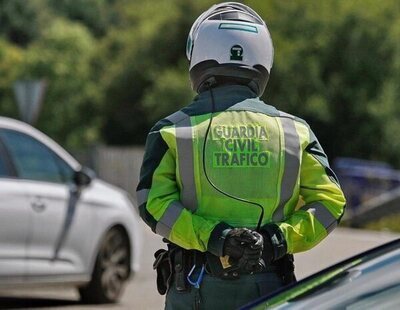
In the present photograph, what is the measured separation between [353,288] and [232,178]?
0.62 m

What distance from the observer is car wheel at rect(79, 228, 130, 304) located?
10555 mm

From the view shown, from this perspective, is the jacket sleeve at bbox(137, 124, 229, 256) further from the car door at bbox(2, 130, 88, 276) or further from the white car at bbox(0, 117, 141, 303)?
the car door at bbox(2, 130, 88, 276)

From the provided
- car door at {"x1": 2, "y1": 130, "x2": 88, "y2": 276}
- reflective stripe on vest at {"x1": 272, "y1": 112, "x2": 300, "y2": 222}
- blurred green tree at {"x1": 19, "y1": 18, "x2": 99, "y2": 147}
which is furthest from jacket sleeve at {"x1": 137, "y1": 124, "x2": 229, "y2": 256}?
blurred green tree at {"x1": 19, "y1": 18, "x2": 99, "y2": 147}

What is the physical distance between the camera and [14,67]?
6631 centimetres

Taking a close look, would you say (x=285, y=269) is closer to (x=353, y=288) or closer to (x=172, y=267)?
(x=172, y=267)

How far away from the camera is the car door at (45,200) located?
9766mm

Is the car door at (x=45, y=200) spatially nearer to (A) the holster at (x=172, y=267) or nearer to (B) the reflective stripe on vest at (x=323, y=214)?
(A) the holster at (x=172, y=267)

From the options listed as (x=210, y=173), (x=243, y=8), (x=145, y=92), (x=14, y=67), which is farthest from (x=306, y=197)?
(x=14, y=67)

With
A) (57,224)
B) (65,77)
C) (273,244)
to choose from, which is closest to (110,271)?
(57,224)

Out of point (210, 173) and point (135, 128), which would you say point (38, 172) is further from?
point (135, 128)

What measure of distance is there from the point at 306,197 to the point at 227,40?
23.5 inches

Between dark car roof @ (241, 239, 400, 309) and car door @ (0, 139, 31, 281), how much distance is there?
19.4 feet

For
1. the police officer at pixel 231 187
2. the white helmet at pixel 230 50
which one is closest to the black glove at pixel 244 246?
the police officer at pixel 231 187

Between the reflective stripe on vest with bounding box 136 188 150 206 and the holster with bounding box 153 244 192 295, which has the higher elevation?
the reflective stripe on vest with bounding box 136 188 150 206
